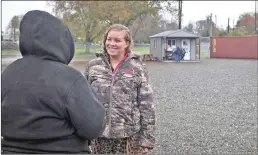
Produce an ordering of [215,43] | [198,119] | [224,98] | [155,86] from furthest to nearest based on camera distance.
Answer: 1. [215,43]
2. [155,86]
3. [224,98]
4. [198,119]

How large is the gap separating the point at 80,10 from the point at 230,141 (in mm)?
28134

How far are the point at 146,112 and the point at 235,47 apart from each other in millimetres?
34792

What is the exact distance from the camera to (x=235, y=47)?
3612 cm

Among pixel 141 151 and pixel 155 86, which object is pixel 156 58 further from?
pixel 141 151

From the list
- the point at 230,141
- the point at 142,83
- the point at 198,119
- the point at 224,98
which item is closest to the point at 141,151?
the point at 142,83

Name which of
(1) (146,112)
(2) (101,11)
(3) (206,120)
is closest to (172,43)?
(2) (101,11)

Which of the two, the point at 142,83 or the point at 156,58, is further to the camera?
the point at 156,58

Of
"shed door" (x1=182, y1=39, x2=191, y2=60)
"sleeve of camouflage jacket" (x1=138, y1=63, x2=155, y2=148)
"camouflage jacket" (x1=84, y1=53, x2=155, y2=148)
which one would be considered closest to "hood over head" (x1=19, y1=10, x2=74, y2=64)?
"camouflage jacket" (x1=84, y1=53, x2=155, y2=148)

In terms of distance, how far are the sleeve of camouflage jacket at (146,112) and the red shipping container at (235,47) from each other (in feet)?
109

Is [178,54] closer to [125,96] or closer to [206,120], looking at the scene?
[206,120]

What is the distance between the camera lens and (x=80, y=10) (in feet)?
107

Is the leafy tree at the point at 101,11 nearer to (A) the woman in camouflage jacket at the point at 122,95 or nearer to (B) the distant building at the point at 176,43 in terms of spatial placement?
(B) the distant building at the point at 176,43

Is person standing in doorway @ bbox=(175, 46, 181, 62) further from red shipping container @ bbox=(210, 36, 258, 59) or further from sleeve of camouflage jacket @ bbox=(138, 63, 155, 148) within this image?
sleeve of camouflage jacket @ bbox=(138, 63, 155, 148)

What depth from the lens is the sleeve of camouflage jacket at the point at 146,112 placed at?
273 centimetres
